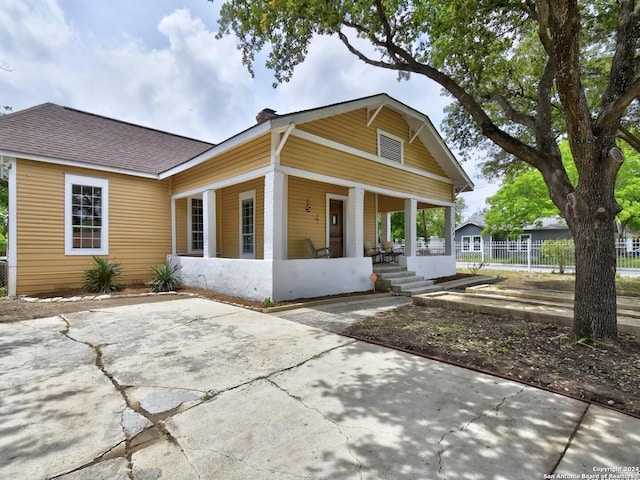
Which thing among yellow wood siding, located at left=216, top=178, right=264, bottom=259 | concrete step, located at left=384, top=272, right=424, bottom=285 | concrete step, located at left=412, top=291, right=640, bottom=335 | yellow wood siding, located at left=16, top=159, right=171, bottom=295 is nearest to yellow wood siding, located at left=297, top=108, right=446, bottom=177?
yellow wood siding, located at left=216, top=178, right=264, bottom=259

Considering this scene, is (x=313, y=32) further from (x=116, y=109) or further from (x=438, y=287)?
(x=116, y=109)

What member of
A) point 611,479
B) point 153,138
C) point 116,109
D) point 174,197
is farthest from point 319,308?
point 116,109

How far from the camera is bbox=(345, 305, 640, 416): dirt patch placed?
2.99 metres

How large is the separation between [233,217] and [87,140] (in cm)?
520

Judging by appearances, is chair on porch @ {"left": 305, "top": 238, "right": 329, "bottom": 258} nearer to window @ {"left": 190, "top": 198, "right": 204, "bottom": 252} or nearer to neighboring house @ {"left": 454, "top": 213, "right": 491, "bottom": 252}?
window @ {"left": 190, "top": 198, "right": 204, "bottom": 252}

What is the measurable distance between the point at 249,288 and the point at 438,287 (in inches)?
240

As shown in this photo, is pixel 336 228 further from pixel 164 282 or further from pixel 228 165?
pixel 164 282

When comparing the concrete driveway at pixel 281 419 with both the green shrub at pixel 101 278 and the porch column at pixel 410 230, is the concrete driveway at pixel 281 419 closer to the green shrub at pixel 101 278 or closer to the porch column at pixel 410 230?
the green shrub at pixel 101 278

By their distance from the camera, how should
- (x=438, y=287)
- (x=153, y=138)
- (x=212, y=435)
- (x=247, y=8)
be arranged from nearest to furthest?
(x=212, y=435) < (x=247, y=8) < (x=438, y=287) < (x=153, y=138)

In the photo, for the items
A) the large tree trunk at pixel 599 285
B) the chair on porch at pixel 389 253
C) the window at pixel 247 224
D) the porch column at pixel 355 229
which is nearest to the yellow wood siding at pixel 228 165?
the window at pixel 247 224

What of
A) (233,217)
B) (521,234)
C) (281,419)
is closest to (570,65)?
(281,419)

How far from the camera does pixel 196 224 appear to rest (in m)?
11.8

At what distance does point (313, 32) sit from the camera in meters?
7.02

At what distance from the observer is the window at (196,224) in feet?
38.3
